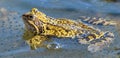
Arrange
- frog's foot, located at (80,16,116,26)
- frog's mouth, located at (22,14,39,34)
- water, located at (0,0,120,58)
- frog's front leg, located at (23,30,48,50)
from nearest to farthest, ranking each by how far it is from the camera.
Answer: water, located at (0,0,120,58), frog's front leg, located at (23,30,48,50), frog's mouth, located at (22,14,39,34), frog's foot, located at (80,16,116,26)

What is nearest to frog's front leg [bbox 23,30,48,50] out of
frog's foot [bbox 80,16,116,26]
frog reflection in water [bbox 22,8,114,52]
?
frog reflection in water [bbox 22,8,114,52]

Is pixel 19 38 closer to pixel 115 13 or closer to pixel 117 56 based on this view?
pixel 117 56

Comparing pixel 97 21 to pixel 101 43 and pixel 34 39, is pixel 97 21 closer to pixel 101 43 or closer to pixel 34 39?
pixel 101 43

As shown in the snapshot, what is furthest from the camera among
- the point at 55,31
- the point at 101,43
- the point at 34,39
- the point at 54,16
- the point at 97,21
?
the point at 54,16

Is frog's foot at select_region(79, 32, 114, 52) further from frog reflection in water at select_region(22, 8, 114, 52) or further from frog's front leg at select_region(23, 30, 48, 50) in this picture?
frog's front leg at select_region(23, 30, 48, 50)

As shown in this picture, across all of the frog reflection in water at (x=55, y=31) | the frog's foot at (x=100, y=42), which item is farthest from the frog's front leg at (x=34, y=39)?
the frog's foot at (x=100, y=42)

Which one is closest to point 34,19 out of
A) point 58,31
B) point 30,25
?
point 30,25
